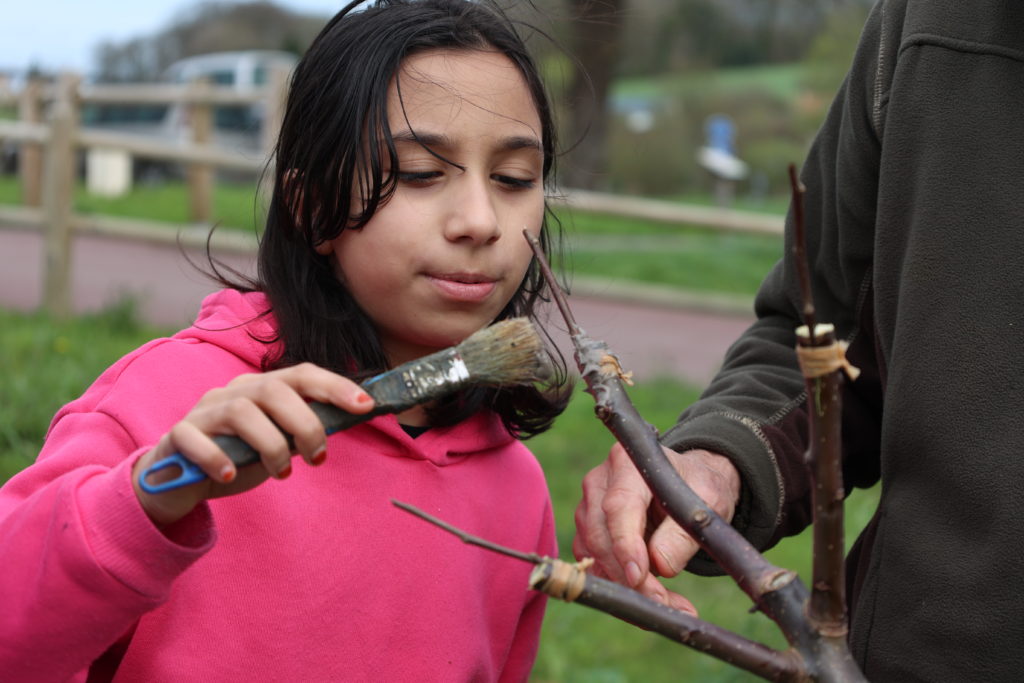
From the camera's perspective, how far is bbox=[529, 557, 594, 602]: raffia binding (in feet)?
3.59

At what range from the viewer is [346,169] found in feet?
5.99

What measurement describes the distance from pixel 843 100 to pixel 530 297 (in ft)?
2.09

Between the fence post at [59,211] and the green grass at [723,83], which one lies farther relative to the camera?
the green grass at [723,83]

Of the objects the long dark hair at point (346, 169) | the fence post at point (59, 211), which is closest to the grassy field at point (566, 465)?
the fence post at point (59, 211)

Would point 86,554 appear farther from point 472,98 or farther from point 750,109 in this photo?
point 750,109

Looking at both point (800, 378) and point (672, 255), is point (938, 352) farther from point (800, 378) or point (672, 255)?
point (672, 255)

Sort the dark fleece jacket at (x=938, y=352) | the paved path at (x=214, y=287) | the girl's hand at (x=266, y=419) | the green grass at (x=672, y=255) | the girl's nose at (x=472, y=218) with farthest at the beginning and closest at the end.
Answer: the green grass at (x=672, y=255)
the paved path at (x=214, y=287)
the girl's nose at (x=472, y=218)
the dark fleece jacket at (x=938, y=352)
the girl's hand at (x=266, y=419)

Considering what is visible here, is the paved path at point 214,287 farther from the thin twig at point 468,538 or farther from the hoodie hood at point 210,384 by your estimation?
the thin twig at point 468,538

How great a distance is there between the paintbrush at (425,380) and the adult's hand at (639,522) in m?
0.30

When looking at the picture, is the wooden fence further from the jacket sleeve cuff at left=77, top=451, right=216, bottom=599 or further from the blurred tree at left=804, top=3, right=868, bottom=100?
the blurred tree at left=804, top=3, right=868, bottom=100

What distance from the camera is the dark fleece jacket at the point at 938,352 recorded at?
1.60m

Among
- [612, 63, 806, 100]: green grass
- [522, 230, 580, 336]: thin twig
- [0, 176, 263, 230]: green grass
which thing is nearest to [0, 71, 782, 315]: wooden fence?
[0, 176, 263, 230]: green grass

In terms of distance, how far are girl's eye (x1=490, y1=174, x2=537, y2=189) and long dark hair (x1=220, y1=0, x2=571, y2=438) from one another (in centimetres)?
17

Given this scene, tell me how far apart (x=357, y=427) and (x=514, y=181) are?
45 cm
